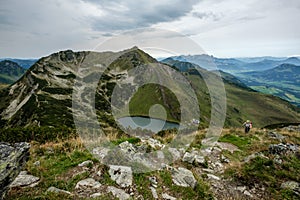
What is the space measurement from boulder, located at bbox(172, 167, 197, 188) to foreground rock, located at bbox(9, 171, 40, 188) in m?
5.07

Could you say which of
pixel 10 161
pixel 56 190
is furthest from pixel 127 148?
pixel 10 161

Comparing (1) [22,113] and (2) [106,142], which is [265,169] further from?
(1) [22,113]

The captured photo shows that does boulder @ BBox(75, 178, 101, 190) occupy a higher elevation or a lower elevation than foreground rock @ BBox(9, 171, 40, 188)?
lower

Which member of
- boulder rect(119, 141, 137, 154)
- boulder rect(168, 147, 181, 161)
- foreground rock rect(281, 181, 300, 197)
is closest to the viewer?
foreground rock rect(281, 181, 300, 197)

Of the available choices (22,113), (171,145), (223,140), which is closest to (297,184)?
(171,145)

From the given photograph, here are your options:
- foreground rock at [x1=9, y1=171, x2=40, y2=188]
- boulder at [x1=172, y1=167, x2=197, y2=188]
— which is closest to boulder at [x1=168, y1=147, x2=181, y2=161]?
boulder at [x1=172, y1=167, x2=197, y2=188]

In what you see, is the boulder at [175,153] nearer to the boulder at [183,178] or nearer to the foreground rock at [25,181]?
the boulder at [183,178]

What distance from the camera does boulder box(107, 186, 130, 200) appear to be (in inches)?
271

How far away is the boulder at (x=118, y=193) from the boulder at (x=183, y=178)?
2.17 m

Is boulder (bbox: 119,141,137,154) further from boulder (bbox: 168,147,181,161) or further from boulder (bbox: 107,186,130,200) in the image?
boulder (bbox: 107,186,130,200)

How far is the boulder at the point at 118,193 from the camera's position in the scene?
22.6 ft

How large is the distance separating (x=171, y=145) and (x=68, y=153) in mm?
6109

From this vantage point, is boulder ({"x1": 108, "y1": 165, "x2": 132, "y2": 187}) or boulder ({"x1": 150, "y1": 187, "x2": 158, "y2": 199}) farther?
boulder ({"x1": 108, "y1": 165, "x2": 132, "y2": 187})

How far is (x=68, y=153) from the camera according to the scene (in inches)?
388
